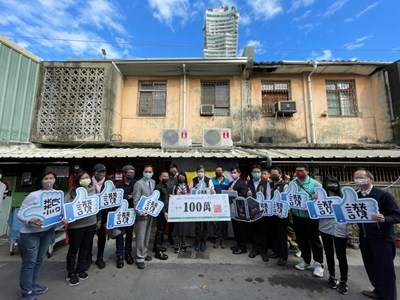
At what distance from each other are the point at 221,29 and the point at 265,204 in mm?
14906

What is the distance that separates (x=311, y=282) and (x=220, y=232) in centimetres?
223

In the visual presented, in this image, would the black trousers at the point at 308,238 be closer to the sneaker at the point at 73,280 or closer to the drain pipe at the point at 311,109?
the sneaker at the point at 73,280

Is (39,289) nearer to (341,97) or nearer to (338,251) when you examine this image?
(338,251)

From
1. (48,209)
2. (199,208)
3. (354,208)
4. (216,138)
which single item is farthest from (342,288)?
(216,138)

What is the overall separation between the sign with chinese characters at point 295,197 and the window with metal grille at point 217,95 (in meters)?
5.67

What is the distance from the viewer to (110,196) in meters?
3.97

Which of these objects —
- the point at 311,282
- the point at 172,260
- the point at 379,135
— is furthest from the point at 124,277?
the point at 379,135

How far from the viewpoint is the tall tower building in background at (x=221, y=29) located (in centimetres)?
1445

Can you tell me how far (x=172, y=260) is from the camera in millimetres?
4457

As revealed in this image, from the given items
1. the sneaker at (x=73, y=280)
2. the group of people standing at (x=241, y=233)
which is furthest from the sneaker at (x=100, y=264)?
the sneaker at (x=73, y=280)

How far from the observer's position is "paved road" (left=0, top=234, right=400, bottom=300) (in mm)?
3238

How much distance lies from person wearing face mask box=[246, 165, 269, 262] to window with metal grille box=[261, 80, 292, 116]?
5.22 metres

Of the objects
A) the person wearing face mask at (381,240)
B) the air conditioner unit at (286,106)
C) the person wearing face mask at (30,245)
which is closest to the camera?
the person wearing face mask at (381,240)

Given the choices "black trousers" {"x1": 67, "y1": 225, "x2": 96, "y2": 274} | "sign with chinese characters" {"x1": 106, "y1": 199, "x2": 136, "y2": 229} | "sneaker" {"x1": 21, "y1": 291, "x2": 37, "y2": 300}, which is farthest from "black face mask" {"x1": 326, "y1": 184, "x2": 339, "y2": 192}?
"sneaker" {"x1": 21, "y1": 291, "x2": 37, "y2": 300}
